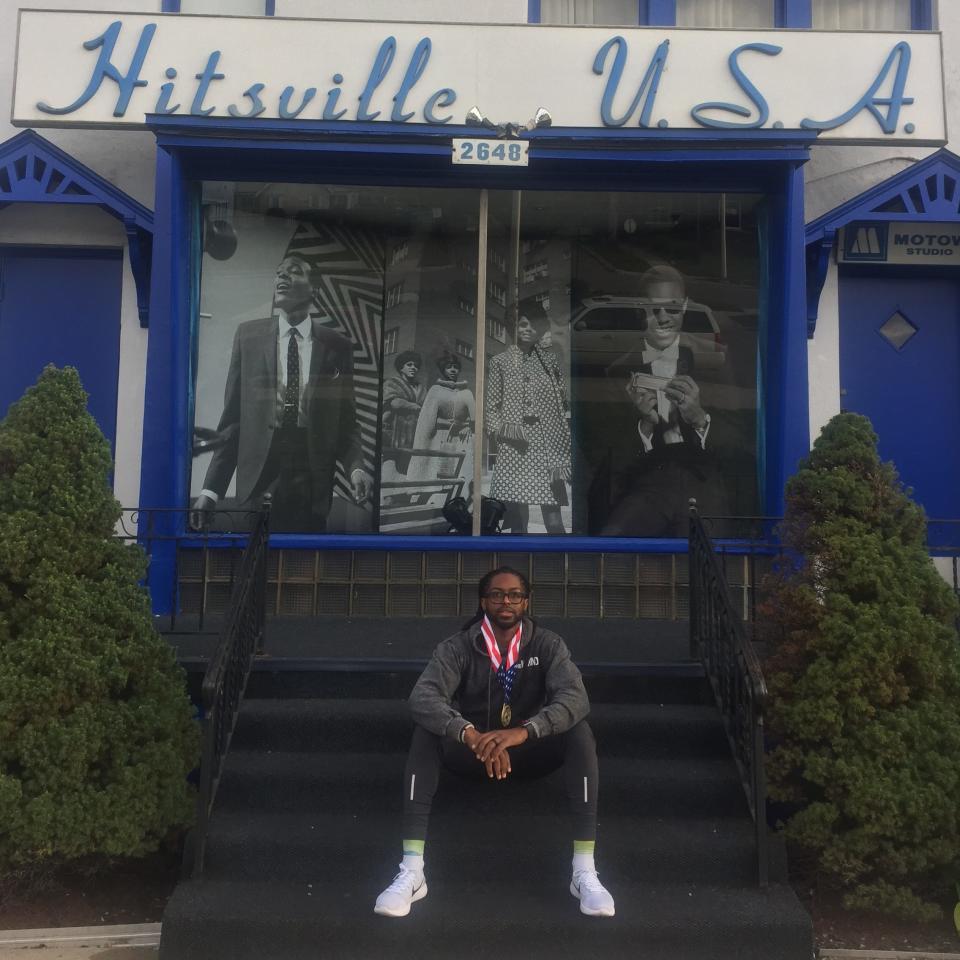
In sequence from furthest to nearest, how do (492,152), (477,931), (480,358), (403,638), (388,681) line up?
(480,358) < (492,152) < (403,638) < (388,681) < (477,931)

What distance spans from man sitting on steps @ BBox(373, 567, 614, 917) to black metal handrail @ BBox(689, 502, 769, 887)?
2.42 feet

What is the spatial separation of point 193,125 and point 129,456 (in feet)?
7.84

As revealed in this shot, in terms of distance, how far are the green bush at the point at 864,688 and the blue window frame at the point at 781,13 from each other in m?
4.06

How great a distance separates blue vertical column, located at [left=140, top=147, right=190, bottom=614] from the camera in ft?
21.3

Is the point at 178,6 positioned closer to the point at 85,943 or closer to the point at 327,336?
the point at 327,336

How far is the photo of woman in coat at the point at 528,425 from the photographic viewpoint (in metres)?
7.43

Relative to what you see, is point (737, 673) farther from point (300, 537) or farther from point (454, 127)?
point (454, 127)

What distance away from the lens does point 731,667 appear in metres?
4.66

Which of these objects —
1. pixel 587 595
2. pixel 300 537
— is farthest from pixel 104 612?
pixel 587 595

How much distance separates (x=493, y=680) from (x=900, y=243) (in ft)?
16.4

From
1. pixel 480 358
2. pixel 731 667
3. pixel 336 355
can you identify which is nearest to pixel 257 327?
pixel 336 355

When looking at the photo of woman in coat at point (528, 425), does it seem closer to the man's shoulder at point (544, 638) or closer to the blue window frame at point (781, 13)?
the blue window frame at point (781, 13)

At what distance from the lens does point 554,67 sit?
21.4 feet

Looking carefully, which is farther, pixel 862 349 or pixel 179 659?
pixel 862 349
